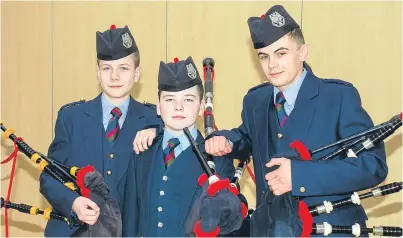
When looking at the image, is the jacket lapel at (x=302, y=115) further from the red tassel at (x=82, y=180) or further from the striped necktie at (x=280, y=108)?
the red tassel at (x=82, y=180)

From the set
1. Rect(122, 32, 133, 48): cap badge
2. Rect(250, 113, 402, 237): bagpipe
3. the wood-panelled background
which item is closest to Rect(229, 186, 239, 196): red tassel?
Rect(250, 113, 402, 237): bagpipe

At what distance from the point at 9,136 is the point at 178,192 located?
0.85 metres

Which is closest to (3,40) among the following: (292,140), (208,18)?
(208,18)

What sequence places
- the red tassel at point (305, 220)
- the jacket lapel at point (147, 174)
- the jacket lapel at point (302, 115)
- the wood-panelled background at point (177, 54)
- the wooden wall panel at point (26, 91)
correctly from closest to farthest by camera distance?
the red tassel at point (305, 220) < the jacket lapel at point (302, 115) < the jacket lapel at point (147, 174) < the wood-panelled background at point (177, 54) < the wooden wall panel at point (26, 91)

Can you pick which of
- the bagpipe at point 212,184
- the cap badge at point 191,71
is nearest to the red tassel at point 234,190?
the bagpipe at point 212,184

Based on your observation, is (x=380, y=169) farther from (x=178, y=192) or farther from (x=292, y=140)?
(x=178, y=192)

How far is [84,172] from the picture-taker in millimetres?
3193

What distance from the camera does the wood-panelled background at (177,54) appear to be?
4.12 m

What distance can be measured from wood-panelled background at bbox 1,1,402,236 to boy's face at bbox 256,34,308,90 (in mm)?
1113

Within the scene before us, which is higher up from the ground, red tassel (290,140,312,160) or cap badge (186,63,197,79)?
cap badge (186,63,197,79)

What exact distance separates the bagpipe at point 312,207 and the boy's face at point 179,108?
1.52ft

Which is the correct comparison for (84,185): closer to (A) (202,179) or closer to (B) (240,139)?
(A) (202,179)

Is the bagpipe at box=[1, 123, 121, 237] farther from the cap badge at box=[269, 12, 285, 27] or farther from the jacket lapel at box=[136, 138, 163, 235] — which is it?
the cap badge at box=[269, 12, 285, 27]

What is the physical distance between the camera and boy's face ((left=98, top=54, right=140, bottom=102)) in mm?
3424
